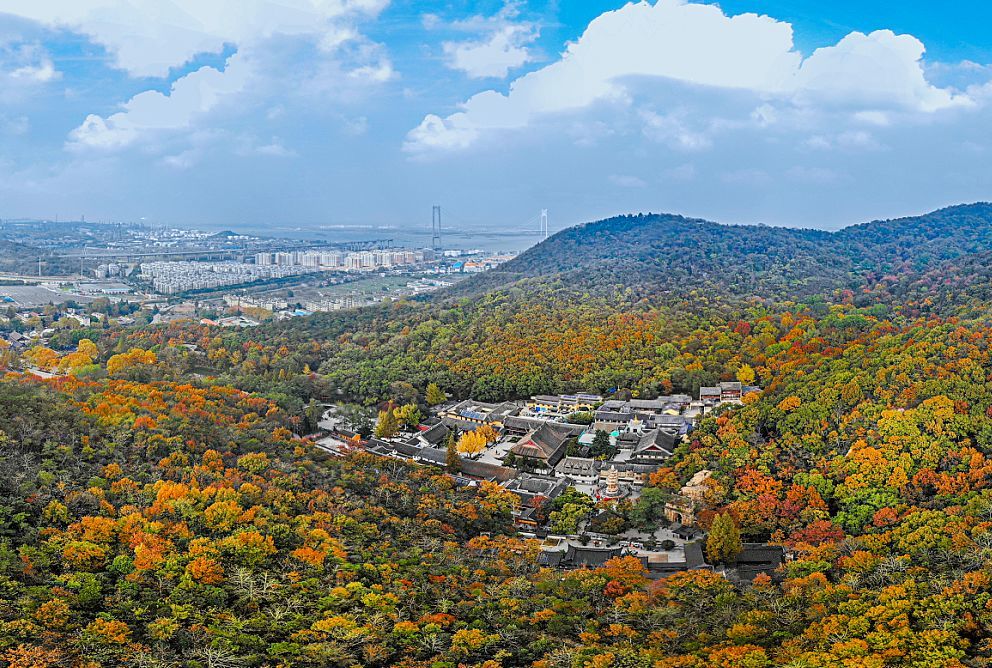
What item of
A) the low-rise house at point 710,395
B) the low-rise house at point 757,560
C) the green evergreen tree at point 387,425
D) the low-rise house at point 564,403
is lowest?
the low-rise house at point 757,560

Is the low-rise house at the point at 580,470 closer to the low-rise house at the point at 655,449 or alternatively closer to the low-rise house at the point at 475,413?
the low-rise house at the point at 655,449

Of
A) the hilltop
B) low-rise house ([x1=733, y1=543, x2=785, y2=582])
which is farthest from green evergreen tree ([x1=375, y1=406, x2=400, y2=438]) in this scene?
the hilltop

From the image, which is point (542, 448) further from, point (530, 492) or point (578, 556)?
point (578, 556)

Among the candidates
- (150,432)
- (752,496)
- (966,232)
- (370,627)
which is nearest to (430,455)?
(150,432)

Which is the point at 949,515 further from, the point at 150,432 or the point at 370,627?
the point at 150,432

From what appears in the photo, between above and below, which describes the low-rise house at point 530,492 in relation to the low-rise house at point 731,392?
below

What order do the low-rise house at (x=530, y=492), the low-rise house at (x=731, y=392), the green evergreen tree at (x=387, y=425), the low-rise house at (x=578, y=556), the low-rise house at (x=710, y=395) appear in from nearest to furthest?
the low-rise house at (x=578, y=556) → the low-rise house at (x=530, y=492) → the green evergreen tree at (x=387, y=425) → the low-rise house at (x=731, y=392) → the low-rise house at (x=710, y=395)

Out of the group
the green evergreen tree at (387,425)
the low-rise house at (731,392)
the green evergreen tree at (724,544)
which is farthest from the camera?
the low-rise house at (731,392)

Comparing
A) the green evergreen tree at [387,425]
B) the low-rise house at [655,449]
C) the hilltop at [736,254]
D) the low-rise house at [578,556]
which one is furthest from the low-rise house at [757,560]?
the hilltop at [736,254]
